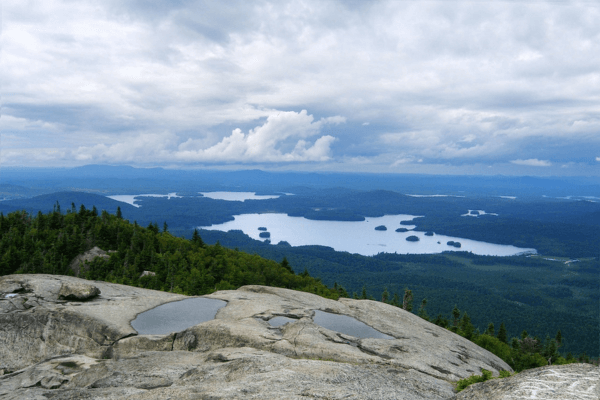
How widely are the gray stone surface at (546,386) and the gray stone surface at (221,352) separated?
6.49 ft

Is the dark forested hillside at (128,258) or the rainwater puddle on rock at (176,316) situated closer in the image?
the rainwater puddle on rock at (176,316)

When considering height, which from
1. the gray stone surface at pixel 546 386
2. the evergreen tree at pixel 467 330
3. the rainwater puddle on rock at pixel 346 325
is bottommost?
the evergreen tree at pixel 467 330

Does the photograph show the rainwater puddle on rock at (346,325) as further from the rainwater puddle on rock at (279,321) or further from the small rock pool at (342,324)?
the rainwater puddle on rock at (279,321)

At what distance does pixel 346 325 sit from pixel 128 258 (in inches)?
1811

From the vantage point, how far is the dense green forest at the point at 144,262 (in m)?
53.4

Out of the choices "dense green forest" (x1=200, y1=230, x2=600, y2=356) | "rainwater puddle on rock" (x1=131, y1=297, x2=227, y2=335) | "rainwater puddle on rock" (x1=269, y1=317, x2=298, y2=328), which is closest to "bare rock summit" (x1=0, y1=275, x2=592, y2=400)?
"rainwater puddle on rock" (x1=269, y1=317, x2=298, y2=328)

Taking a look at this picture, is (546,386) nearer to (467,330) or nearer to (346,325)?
(346,325)

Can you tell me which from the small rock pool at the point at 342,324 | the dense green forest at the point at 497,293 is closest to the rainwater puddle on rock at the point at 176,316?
the small rock pool at the point at 342,324

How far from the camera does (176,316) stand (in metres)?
22.8

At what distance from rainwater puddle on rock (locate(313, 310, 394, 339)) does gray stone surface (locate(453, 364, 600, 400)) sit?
893 cm

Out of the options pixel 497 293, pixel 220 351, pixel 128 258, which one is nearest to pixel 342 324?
pixel 220 351

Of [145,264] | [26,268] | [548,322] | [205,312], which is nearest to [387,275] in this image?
[548,322]

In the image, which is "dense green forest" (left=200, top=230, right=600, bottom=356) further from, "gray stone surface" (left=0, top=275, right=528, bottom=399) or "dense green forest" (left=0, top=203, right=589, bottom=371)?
"gray stone surface" (left=0, top=275, right=528, bottom=399)

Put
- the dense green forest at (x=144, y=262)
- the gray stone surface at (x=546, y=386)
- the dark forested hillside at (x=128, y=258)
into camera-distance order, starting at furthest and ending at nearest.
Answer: the dark forested hillside at (x=128, y=258)
the dense green forest at (x=144, y=262)
the gray stone surface at (x=546, y=386)
